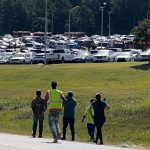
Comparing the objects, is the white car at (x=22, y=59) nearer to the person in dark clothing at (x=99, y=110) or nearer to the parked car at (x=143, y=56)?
the parked car at (x=143, y=56)

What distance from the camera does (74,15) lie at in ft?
502

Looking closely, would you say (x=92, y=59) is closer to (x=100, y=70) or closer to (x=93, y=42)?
(x=100, y=70)

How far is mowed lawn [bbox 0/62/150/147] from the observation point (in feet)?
93.9

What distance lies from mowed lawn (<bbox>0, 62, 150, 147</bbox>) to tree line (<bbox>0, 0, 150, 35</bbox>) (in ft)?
291

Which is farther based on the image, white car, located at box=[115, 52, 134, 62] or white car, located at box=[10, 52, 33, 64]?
white car, located at box=[10, 52, 33, 64]

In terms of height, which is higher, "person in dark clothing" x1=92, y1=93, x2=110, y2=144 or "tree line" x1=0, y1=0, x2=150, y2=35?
"tree line" x1=0, y1=0, x2=150, y2=35

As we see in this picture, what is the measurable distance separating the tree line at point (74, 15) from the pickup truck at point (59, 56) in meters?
75.5

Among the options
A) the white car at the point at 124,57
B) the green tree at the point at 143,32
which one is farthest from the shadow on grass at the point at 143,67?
the white car at the point at 124,57

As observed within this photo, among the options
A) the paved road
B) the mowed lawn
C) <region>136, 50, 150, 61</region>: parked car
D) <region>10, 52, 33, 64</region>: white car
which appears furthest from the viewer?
<region>10, 52, 33, 64</region>: white car

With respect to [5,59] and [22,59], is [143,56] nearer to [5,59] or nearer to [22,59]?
[22,59]

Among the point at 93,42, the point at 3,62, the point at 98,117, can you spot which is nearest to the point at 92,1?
the point at 93,42

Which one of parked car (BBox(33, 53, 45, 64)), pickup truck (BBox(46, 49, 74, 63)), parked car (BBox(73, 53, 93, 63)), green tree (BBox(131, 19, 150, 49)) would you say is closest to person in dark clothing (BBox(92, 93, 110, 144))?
green tree (BBox(131, 19, 150, 49))

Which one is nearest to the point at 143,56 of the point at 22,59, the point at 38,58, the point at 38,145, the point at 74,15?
the point at 38,58

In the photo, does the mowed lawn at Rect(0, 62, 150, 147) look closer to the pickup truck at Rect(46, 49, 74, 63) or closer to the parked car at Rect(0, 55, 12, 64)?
the pickup truck at Rect(46, 49, 74, 63)
